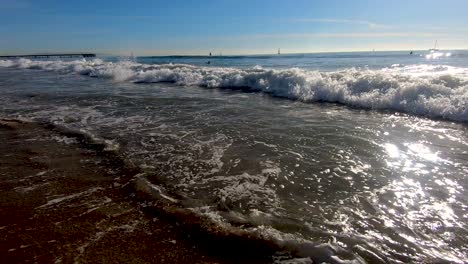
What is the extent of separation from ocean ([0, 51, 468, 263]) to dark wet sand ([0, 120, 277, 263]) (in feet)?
1.13

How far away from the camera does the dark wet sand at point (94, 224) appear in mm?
3867

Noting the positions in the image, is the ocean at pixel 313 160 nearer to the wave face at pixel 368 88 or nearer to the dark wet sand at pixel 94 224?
the wave face at pixel 368 88

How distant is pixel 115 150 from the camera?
25.2 feet

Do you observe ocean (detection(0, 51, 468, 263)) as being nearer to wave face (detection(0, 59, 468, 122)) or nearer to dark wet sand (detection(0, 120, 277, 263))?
wave face (detection(0, 59, 468, 122))

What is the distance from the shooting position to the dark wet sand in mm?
3867

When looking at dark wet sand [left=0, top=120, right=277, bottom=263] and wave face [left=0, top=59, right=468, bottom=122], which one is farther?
wave face [left=0, top=59, right=468, bottom=122]

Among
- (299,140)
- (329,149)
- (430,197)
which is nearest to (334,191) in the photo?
(430,197)

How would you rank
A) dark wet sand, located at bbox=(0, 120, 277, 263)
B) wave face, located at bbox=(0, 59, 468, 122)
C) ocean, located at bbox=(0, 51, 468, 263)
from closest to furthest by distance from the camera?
dark wet sand, located at bbox=(0, 120, 277, 263)
ocean, located at bbox=(0, 51, 468, 263)
wave face, located at bbox=(0, 59, 468, 122)

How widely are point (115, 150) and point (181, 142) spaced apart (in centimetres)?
163

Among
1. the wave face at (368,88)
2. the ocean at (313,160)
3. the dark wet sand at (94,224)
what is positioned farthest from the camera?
the wave face at (368,88)

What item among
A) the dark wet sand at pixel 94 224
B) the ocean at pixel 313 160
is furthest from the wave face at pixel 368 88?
the dark wet sand at pixel 94 224

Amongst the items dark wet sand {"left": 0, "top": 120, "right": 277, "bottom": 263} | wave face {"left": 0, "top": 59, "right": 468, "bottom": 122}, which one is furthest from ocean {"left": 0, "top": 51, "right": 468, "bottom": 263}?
dark wet sand {"left": 0, "top": 120, "right": 277, "bottom": 263}

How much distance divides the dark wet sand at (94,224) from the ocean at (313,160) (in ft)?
1.13

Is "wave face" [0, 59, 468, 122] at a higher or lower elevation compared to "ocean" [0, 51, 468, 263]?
higher
